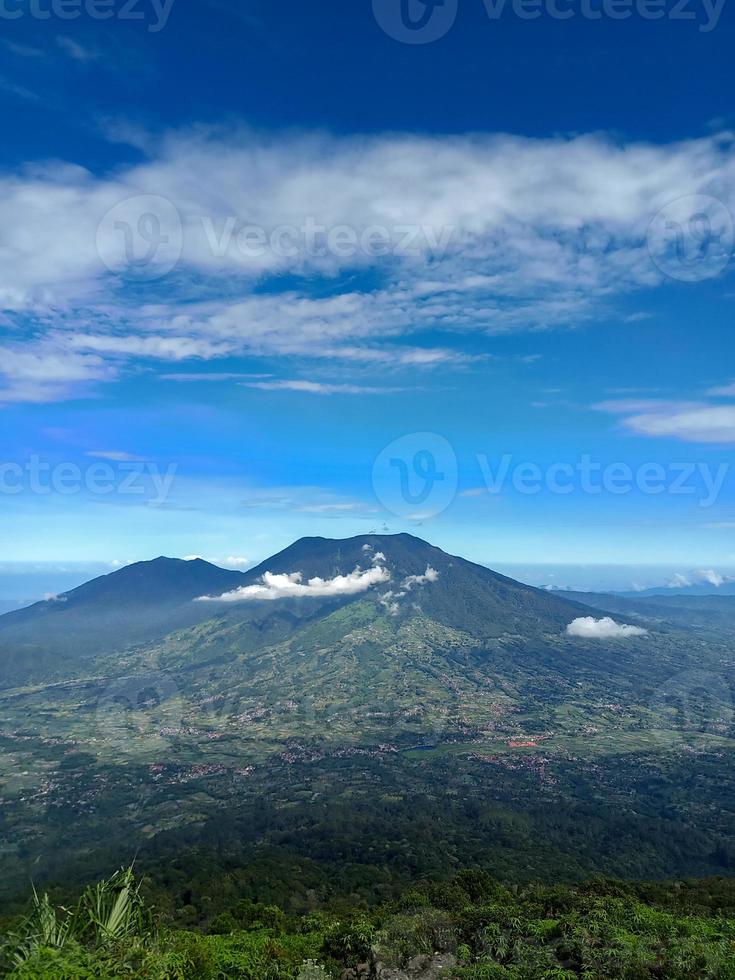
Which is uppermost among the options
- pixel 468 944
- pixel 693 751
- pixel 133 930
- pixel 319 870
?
pixel 133 930

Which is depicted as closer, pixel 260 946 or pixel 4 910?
pixel 260 946

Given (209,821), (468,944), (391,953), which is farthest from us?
(209,821)

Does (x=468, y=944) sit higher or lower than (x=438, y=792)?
higher

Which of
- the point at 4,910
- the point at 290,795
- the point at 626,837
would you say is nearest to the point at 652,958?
the point at 4,910

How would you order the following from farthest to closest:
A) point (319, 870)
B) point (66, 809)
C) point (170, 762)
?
point (170, 762) → point (66, 809) → point (319, 870)

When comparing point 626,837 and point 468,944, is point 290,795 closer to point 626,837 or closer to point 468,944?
point 626,837

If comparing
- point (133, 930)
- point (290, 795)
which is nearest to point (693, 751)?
point (290, 795)
